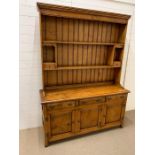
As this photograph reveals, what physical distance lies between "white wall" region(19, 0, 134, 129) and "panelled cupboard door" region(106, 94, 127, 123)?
4.07ft

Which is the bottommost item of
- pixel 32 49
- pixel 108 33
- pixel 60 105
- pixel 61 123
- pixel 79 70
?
pixel 61 123

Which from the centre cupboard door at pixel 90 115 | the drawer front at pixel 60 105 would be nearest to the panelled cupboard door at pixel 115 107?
the centre cupboard door at pixel 90 115

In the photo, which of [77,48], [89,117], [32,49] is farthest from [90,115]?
[32,49]

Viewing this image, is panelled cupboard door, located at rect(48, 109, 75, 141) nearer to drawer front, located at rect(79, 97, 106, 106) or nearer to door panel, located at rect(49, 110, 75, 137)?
door panel, located at rect(49, 110, 75, 137)

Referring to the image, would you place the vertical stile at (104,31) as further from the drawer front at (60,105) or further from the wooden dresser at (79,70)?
the drawer front at (60,105)

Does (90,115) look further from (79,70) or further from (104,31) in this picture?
(104,31)

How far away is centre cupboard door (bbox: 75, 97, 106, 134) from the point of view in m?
2.24

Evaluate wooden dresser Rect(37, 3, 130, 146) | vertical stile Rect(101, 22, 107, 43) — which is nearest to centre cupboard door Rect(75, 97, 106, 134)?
wooden dresser Rect(37, 3, 130, 146)

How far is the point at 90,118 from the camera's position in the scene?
7.73ft

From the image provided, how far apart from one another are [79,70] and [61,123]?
3.16ft

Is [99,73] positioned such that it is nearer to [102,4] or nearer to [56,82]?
[56,82]

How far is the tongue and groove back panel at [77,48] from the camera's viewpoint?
2.17 meters
